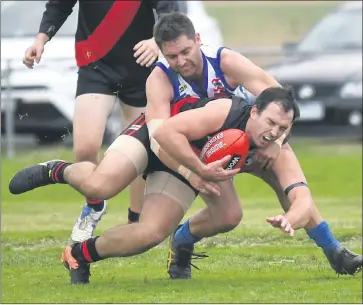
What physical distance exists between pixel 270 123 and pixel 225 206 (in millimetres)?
746

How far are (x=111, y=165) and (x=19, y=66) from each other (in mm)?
9351

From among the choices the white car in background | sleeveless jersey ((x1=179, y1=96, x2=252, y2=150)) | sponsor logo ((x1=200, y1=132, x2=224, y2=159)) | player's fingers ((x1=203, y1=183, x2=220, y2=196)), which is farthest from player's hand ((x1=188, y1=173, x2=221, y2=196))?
the white car in background

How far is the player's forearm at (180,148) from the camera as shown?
25.5ft

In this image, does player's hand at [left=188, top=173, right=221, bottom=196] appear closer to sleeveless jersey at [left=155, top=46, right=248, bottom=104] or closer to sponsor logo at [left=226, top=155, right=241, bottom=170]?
sponsor logo at [left=226, top=155, right=241, bottom=170]

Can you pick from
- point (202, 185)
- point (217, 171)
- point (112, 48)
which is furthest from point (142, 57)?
point (217, 171)

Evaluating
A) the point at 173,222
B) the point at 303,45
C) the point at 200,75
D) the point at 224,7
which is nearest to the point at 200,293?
the point at 173,222

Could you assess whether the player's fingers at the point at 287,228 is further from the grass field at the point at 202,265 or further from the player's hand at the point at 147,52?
the player's hand at the point at 147,52

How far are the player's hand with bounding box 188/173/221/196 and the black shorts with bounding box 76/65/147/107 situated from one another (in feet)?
5.16

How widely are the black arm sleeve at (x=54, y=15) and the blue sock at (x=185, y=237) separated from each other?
5.65 feet

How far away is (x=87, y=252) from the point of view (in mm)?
8188

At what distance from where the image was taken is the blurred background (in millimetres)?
16953

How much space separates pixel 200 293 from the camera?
7.79 m

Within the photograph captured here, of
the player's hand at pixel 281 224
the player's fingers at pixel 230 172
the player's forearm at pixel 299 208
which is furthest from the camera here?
the player's fingers at pixel 230 172

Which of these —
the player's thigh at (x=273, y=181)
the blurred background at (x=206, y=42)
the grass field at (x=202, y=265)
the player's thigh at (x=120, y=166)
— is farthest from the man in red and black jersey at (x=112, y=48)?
the blurred background at (x=206, y=42)
